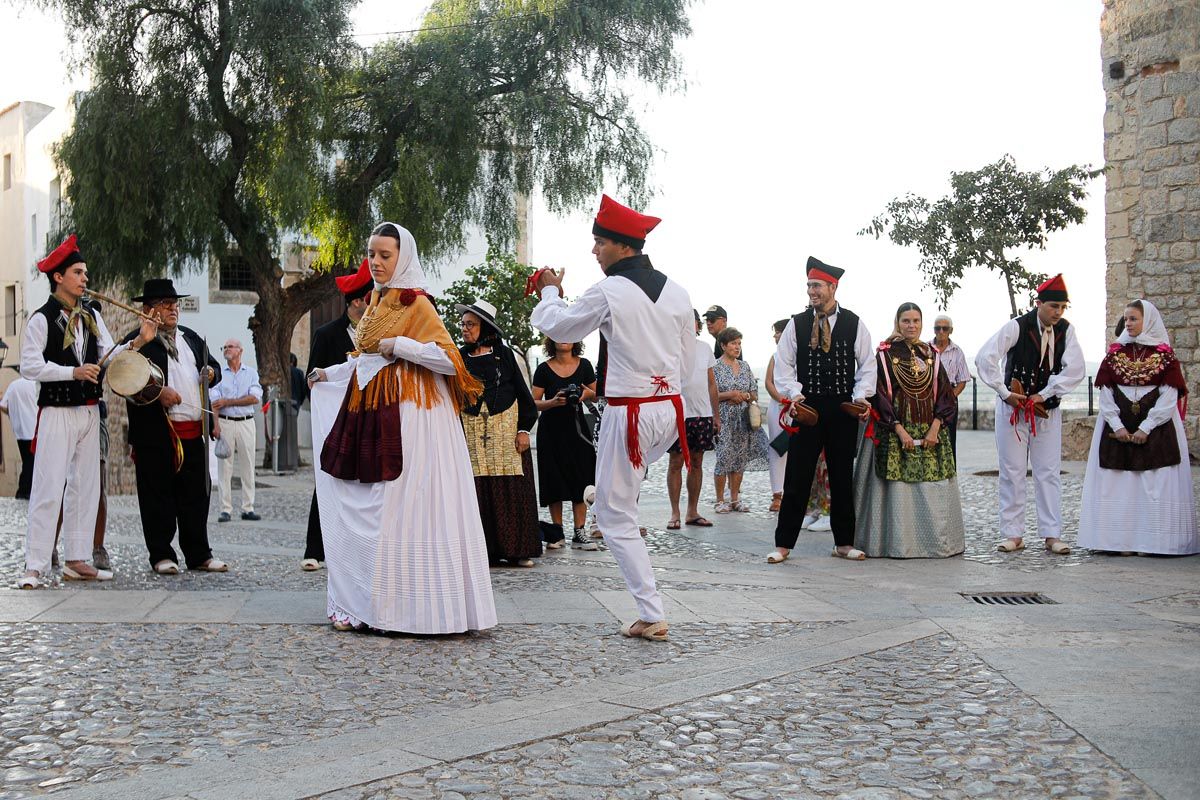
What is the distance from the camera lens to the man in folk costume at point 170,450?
8266mm

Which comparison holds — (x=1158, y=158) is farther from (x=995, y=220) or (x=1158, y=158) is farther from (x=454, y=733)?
(x=454, y=733)

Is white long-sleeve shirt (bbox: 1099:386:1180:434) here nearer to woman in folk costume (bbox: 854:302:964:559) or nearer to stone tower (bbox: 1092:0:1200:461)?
woman in folk costume (bbox: 854:302:964:559)

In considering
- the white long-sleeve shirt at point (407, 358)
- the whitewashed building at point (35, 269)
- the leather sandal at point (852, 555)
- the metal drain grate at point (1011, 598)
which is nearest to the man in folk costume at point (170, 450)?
the white long-sleeve shirt at point (407, 358)

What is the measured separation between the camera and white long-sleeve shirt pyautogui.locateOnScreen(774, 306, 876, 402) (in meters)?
9.05

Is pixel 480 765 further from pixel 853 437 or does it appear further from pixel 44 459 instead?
pixel 853 437

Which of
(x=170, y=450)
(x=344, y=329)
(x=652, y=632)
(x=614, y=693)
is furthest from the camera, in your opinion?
(x=170, y=450)

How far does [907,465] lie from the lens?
9422 millimetres

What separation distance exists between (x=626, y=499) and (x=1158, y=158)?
1335cm

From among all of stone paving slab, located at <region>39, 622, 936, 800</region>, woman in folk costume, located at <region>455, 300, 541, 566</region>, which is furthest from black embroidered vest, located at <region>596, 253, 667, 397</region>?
woman in folk costume, located at <region>455, 300, 541, 566</region>

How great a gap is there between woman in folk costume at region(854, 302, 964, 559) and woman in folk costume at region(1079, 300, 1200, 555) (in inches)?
46.1

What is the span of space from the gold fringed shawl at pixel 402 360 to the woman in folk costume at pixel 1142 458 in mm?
5564

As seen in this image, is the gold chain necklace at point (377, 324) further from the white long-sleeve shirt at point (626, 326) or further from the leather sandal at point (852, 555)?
the leather sandal at point (852, 555)

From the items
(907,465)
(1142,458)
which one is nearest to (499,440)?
(907,465)

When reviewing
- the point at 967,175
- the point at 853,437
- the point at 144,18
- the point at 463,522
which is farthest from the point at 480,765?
the point at 144,18
